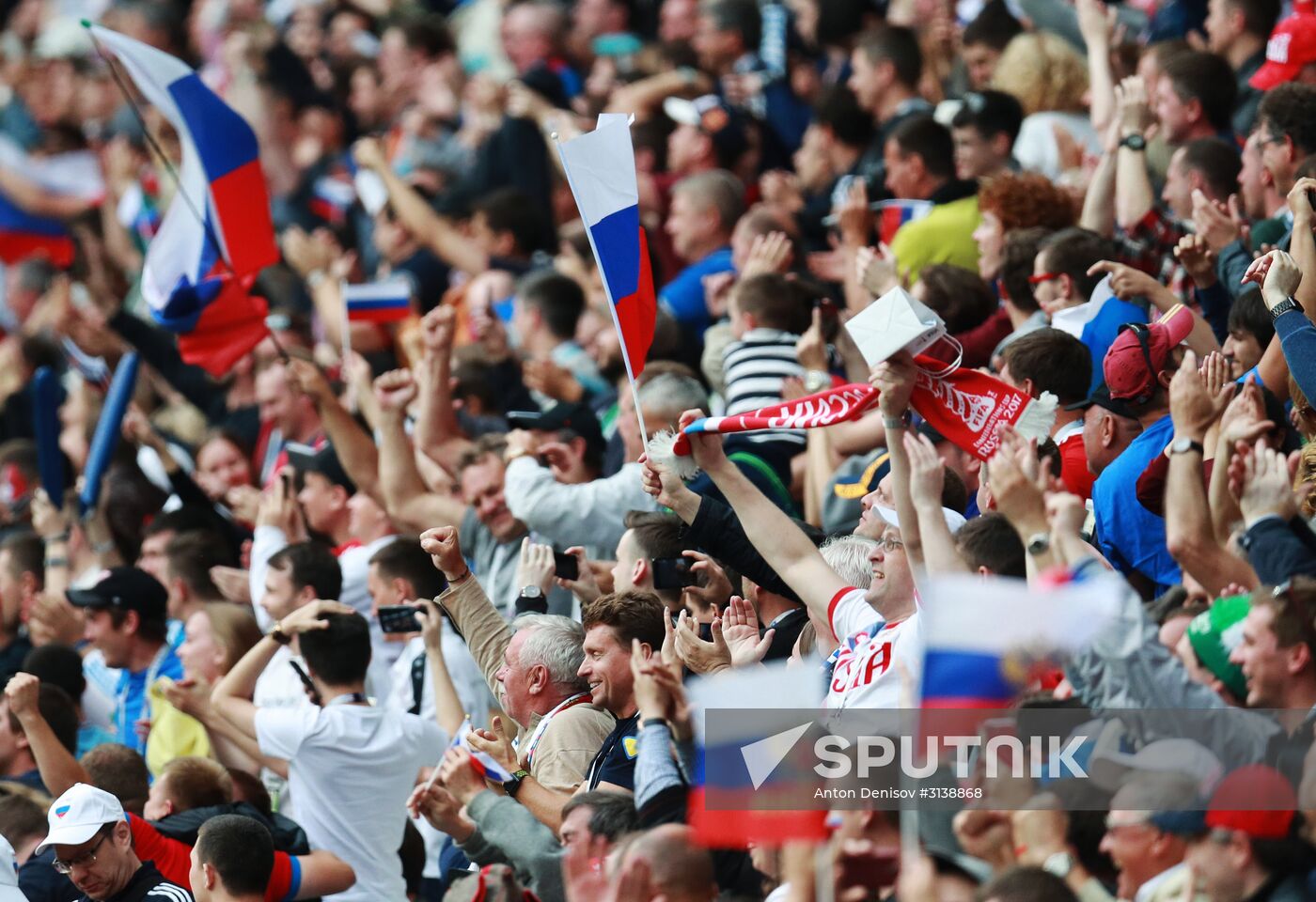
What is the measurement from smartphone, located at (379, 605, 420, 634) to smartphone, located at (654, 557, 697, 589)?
4.53 ft

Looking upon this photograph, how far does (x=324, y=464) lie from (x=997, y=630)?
5.71 m

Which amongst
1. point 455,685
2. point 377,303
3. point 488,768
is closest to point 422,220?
point 377,303

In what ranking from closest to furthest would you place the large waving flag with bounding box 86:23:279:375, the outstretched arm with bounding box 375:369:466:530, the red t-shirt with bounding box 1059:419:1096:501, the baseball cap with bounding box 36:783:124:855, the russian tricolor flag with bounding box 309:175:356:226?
1. the baseball cap with bounding box 36:783:124:855
2. the red t-shirt with bounding box 1059:419:1096:501
3. the outstretched arm with bounding box 375:369:466:530
4. the large waving flag with bounding box 86:23:279:375
5. the russian tricolor flag with bounding box 309:175:356:226

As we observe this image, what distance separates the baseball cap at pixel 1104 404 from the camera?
6.73 metres

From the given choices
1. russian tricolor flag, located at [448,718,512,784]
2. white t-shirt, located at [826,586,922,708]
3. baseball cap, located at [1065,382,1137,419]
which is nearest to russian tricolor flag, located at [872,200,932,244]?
baseball cap, located at [1065,382,1137,419]

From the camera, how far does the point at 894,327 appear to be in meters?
5.97

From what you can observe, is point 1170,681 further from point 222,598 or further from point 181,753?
point 222,598

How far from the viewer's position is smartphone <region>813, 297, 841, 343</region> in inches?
341

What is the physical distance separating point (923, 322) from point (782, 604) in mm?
1352

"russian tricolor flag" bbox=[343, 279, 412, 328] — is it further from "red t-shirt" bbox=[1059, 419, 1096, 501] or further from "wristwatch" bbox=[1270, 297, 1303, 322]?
"wristwatch" bbox=[1270, 297, 1303, 322]

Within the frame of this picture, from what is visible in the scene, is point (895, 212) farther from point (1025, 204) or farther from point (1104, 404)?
point (1104, 404)

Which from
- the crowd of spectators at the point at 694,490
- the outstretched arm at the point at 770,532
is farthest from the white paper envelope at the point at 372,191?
the outstretched arm at the point at 770,532

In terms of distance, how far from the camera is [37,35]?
20125mm

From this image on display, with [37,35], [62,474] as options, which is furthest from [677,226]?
[37,35]
